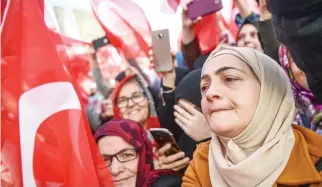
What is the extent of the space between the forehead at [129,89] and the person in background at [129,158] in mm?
608

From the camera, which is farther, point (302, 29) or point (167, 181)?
point (167, 181)

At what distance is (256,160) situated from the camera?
1.53m

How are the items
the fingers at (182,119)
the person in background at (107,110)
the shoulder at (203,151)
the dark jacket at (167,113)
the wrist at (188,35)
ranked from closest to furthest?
the shoulder at (203,151), the fingers at (182,119), the dark jacket at (167,113), the person in background at (107,110), the wrist at (188,35)

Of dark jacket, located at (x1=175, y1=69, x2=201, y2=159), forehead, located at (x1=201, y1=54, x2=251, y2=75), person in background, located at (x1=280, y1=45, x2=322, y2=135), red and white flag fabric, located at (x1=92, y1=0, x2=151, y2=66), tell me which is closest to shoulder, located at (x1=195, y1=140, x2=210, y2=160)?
forehead, located at (x1=201, y1=54, x2=251, y2=75)

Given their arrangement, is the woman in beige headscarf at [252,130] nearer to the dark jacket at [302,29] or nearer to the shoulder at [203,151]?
the shoulder at [203,151]

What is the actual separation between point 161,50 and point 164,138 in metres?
0.60

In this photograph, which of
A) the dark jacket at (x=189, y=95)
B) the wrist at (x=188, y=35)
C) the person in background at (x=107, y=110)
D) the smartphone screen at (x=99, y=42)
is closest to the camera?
the dark jacket at (x=189, y=95)

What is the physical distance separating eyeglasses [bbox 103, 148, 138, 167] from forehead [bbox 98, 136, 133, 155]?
0.01m

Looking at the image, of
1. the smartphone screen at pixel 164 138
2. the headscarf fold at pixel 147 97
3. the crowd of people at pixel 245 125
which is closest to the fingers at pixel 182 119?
the crowd of people at pixel 245 125

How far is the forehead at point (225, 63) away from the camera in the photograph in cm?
166

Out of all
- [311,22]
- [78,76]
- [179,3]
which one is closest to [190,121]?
[179,3]

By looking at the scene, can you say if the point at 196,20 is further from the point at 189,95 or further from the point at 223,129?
the point at 223,129

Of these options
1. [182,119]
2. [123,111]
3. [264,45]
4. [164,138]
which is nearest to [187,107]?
[182,119]

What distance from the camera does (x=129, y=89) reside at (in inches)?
107
